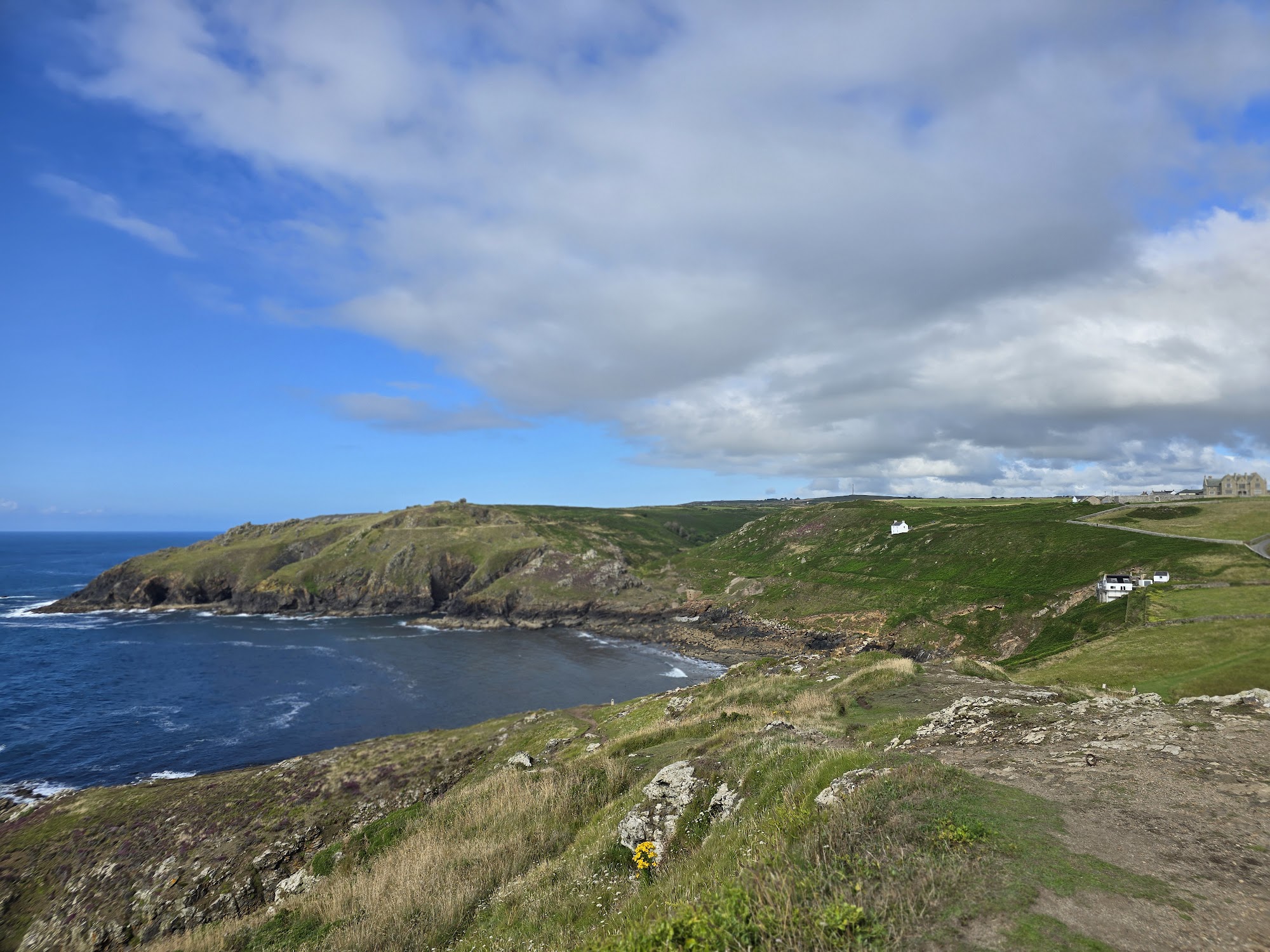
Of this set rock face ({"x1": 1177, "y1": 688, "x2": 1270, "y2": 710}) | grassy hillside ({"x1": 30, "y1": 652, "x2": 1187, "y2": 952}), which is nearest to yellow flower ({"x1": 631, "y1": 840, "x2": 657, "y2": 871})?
grassy hillside ({"x1": 30, "y1": 652, "x2": 1187, "y2": 952})

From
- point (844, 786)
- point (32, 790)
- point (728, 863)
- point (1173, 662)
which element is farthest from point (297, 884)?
point (1173, 662)

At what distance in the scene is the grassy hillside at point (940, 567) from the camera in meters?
71.4

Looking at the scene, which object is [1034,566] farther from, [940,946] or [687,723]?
[940,946]

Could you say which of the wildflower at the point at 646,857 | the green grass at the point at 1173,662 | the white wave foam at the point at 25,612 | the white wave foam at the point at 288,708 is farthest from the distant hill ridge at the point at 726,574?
the wildflower at the point at 646,857

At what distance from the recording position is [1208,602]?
53.2 metres

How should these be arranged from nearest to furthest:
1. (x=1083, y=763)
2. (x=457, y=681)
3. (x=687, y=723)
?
(x=1083, y=763)
(x=687, y=723)
(x=457, y=681)

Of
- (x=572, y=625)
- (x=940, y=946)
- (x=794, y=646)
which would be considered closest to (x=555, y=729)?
(x=940, y=946)

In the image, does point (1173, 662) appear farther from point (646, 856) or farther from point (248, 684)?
point (248, 684)

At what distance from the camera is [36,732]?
56125mm

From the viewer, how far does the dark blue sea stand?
52531mm

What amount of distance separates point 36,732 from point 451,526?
104 meters

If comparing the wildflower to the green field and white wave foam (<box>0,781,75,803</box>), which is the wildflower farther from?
the green field

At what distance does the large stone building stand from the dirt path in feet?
584

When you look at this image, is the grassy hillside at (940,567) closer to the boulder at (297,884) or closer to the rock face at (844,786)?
the rock face at (844,786)
